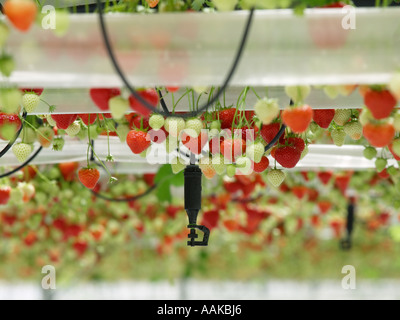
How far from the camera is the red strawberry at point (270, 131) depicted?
960mm

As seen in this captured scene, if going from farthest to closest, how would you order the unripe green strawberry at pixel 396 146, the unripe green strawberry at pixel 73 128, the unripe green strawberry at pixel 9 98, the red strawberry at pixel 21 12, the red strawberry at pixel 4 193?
the red strawberry at pixel 4 193, the unripe green strawberry at pixel 73 128, the unripe green strawberry at pixel 396 146, the unripe green strawberry at pixel 9 98, the red strawberry at pixel 21 12

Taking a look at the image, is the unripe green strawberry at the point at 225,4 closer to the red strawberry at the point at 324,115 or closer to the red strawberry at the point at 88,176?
the red strawberry at the point at 324,115

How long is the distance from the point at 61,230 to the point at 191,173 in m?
1.67

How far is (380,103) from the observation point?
65 cm

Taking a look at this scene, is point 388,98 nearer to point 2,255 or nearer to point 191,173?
point 191,173

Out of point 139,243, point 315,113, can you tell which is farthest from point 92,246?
point 315,113

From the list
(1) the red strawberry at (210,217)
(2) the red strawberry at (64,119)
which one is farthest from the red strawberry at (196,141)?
(1) the red strawberry at (210,217)

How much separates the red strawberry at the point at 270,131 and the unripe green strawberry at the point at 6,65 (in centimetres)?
45

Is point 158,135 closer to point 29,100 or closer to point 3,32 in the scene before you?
point 29,100

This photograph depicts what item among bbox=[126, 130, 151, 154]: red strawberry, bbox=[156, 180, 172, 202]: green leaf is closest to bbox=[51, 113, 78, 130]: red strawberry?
bbox=[126, 130, 151, 154]: red strawberry

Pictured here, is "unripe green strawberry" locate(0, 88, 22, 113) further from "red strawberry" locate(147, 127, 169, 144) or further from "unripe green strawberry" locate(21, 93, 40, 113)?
"red strawberry" locate(147, 127, 169, 144)

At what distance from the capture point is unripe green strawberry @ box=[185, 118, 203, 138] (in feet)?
2.81

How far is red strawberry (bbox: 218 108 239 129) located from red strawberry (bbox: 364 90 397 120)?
350 millimetres

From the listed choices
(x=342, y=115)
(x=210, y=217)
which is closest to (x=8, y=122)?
(x=342, y=115)
